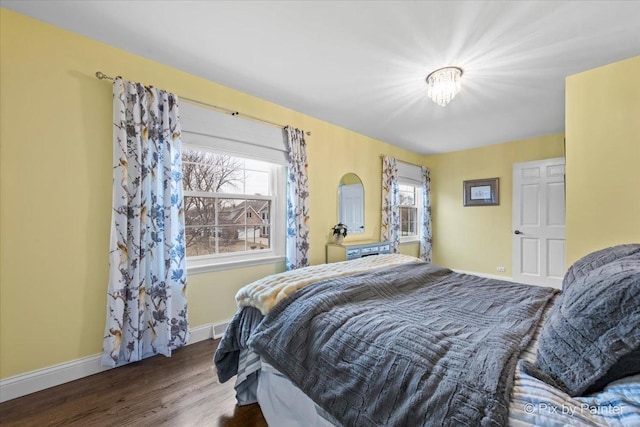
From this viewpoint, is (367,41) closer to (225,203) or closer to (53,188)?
(225,203)

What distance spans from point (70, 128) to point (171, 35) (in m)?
0.98

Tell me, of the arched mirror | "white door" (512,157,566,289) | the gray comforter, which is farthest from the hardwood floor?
"white door" (512,157,566,289)

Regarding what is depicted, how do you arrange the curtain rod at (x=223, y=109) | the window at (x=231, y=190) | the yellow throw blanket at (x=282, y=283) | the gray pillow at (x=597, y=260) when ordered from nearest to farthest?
the gray pillow at (x=597, y=260)
the yellow throw blanket at (x=282, y=283)
the curtain rod at (x=223, y=109)
the window at (x=231, y=190)

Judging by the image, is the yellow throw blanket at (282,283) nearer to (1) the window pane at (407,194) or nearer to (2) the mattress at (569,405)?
(2) the mattress at (569,405)

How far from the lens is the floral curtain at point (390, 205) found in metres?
4.48

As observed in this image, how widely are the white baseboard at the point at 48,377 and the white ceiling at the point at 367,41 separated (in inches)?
85.5

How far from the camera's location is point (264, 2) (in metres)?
1.63

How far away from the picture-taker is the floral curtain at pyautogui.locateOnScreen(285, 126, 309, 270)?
3146 mm

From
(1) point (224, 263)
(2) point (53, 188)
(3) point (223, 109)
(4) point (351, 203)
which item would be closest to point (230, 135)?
(3) point (223, 109)

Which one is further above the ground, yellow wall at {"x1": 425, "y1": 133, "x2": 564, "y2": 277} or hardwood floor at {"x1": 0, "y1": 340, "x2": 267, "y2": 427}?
yellow wall at {"x1": 425, "y1": 133, "x2": 564, "y2": 277}

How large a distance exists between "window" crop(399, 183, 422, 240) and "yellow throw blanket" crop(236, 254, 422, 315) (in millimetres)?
3209

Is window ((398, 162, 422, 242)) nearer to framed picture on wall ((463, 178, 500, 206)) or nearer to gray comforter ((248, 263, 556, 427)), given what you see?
framed picture on wall ((463, 178, 500, 206))

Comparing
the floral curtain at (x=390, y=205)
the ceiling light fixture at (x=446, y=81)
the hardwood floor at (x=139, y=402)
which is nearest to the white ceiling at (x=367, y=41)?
the ceiling light fixture at (x=446, y=81)

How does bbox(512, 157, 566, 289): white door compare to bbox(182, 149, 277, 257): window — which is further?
bbox(512, 157, 566, 289): white door
